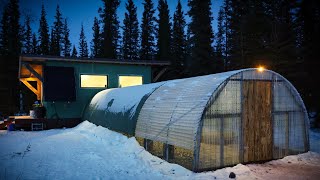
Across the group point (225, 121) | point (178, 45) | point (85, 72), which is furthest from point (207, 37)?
point (225, 121)

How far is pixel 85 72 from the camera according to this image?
19.6 m

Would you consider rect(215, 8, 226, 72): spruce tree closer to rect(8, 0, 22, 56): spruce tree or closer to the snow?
the snow

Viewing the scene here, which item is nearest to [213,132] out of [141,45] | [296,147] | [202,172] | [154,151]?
[202,172]

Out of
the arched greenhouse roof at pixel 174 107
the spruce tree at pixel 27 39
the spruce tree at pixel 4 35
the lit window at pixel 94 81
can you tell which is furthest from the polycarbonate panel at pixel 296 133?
the spruce tree at pixel 27 39

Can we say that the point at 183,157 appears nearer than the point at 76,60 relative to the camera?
Yes

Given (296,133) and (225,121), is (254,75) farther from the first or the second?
(296,133)

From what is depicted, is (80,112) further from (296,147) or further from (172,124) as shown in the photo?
(296,147)

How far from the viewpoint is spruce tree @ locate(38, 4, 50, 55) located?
4422cm

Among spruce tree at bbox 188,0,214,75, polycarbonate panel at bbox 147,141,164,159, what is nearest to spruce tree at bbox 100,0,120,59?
spruce tree at bbox 188,0,214,75

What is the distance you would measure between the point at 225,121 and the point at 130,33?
3410 cm

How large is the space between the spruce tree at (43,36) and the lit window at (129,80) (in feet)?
94.2

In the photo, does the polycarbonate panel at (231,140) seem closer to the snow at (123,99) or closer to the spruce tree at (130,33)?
the snow at (123,99)

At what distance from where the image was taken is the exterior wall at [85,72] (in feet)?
60.6

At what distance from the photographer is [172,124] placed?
8.91 meters
